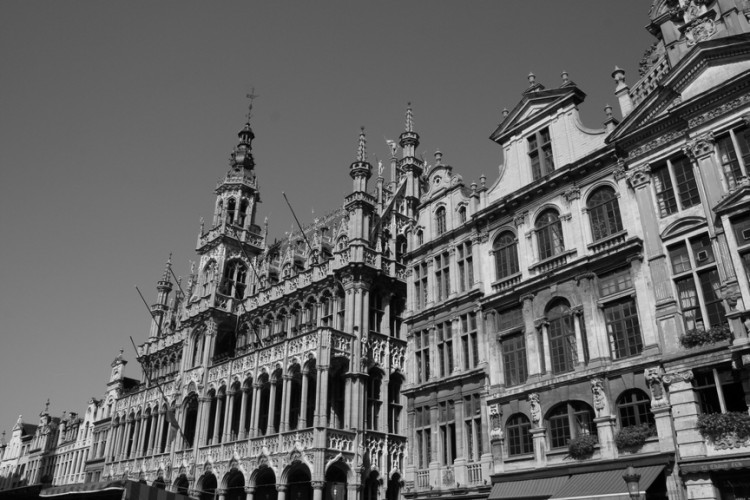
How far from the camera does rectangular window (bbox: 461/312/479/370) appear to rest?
3030cm

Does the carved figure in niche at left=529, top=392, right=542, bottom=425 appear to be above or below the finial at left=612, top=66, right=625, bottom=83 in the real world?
below

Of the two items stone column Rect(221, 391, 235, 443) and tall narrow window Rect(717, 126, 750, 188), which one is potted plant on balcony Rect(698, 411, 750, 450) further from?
stone column Rect(221, 391, 235, 443)

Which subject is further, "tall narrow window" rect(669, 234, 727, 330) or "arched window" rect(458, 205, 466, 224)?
"arched window" rect(458, 205, 466, 224)

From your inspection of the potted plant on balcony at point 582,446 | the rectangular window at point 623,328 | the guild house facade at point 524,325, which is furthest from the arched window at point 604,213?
the potted plant on balcony at point 582,446

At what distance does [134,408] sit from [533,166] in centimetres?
3784

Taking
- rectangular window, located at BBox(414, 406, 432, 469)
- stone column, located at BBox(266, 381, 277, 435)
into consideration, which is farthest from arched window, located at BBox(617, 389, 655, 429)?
stone column, located at BBox(266, 381, 277, 435)

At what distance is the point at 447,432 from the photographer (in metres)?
30.1

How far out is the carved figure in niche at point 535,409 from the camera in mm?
26000

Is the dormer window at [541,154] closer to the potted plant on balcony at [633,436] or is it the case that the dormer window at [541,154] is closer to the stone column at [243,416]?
the potted plant on balcony at [633,436]

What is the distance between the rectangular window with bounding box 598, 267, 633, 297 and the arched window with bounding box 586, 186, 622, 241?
65.3 inches

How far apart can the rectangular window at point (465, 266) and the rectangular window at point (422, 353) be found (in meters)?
3.18


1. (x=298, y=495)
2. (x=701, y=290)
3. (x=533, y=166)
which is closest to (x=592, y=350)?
(x=701, y=290)

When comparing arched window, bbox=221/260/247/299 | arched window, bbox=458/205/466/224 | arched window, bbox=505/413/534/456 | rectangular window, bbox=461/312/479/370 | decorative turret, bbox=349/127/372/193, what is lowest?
arched window, bbox=505/413/534/456

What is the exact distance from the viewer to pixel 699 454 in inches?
816
